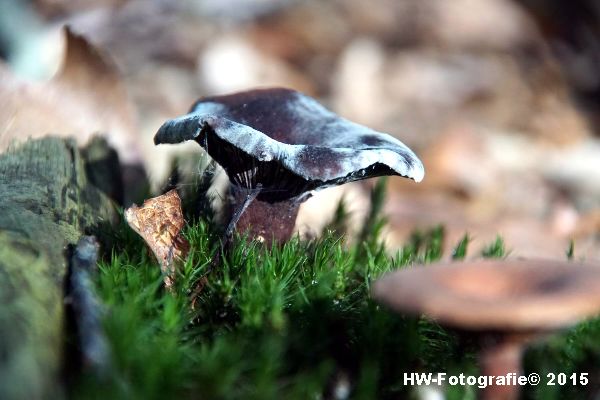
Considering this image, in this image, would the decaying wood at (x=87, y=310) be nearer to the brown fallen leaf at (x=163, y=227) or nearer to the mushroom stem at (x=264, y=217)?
the brown fallen leaf at (x=163, y=227)

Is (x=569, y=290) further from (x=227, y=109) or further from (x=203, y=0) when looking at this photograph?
(x=203, y=0)

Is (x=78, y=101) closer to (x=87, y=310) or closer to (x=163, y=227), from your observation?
(x=163, y=227)

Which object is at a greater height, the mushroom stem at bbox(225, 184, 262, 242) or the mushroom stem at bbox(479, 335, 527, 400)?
the mushroom stem at bbox(225, 184, 262, 242)

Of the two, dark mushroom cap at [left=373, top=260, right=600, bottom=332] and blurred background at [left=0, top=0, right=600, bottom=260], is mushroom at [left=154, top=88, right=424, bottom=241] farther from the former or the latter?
blurred background at [left=0, top=0, right=600, bottom=260]

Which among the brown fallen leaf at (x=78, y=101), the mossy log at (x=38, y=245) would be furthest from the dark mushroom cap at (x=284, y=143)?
the brown fallen leaf at (x=78, y=101)

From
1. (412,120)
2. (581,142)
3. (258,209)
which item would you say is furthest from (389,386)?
(581,142)

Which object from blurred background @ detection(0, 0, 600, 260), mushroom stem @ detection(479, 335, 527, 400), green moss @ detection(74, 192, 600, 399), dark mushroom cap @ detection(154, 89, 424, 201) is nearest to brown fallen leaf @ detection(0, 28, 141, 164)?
dark mushroom cap @ detection(154, 89, 424, 201)
